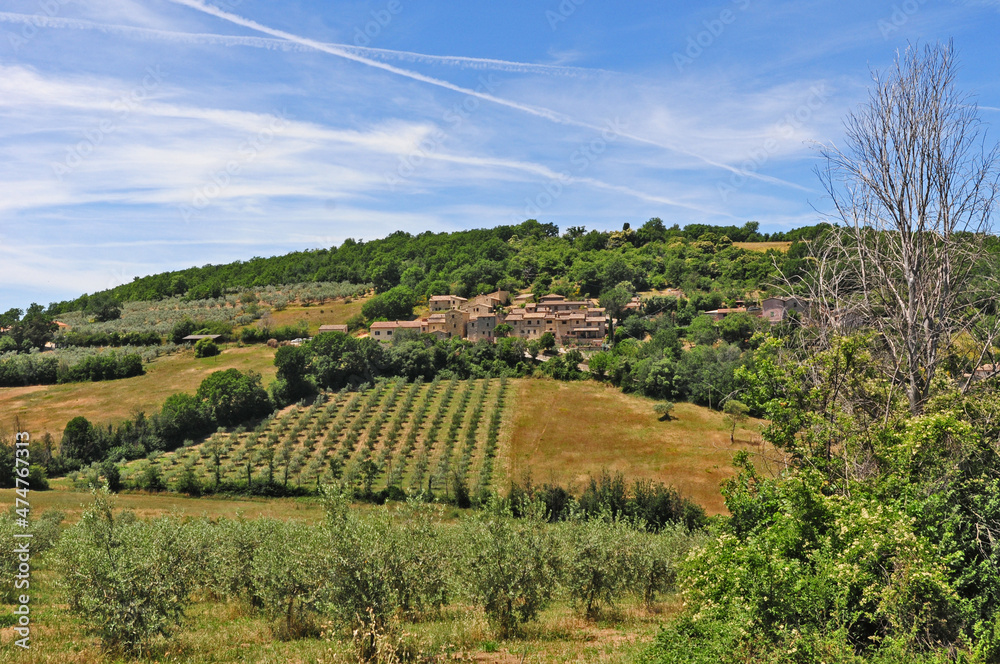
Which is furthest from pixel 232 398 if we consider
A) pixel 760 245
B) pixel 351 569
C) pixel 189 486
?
pixel 760 245

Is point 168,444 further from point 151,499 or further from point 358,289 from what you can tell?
point 358,289

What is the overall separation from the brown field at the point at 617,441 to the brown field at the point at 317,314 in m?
55.9

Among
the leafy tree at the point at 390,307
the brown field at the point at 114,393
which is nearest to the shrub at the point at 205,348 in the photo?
the brown field at the point at 114,393

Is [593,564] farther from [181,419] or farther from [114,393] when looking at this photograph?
[114,393]

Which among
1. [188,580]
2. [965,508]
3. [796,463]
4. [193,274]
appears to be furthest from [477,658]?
[193,274]

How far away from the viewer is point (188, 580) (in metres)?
22.3

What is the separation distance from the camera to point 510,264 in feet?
483

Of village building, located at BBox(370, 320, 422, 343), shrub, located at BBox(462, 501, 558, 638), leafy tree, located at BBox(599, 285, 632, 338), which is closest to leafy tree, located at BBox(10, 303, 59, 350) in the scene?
village building, located at BBox(370, 320, 422, 343)

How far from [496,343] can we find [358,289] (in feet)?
212

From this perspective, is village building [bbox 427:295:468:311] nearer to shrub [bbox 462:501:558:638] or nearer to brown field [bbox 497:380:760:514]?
brown field [bbox 497:380:760:514]

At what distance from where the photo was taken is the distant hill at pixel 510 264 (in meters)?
129

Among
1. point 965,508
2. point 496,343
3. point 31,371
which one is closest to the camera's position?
point 965,508

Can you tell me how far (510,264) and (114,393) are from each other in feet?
304

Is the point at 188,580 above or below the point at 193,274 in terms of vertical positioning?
below
